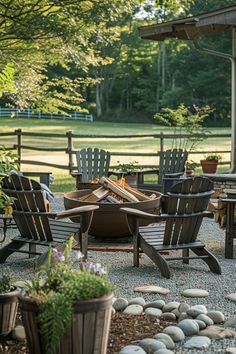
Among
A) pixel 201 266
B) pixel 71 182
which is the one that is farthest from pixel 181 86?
pixel 201 266

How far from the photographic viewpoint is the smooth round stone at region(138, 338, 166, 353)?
→ 3.88 metres

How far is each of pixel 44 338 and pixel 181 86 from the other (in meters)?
46.5

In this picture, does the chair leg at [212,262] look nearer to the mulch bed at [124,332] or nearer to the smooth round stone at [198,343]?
the mulch bed at [124,332]

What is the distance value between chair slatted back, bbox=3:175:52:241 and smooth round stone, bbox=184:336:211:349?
7.78 feet

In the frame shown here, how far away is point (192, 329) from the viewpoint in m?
4.32

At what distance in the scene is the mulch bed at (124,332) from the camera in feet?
12.9

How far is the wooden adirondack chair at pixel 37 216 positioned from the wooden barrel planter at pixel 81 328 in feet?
8.21

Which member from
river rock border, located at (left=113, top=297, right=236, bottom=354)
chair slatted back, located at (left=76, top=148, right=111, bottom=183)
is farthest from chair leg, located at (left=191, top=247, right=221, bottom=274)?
chair slatted back, located at (left=76, top=148, right=111, bottom=183)

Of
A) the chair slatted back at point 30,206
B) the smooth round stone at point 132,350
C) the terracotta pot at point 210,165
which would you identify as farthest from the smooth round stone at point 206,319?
the terracotta pot at point 210,165

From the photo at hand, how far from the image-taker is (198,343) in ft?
13.4

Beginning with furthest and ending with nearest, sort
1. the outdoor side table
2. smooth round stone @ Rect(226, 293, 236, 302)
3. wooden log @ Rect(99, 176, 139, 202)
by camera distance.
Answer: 1. wooden log @ Rect(99, 176, 139, 202)
2. the outdoor side table
3. smooth round stone @ Rect(226, 293, 236, 302)

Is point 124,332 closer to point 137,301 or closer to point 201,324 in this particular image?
point 201,324

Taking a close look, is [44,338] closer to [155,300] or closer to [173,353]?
[173,353]

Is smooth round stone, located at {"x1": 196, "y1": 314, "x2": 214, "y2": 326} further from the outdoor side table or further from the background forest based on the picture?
the outdoor side table
